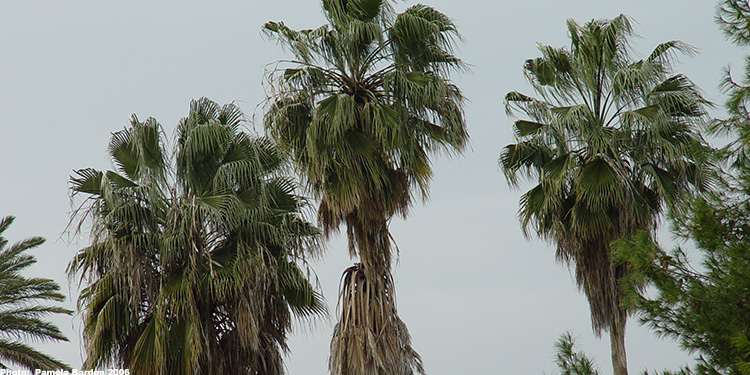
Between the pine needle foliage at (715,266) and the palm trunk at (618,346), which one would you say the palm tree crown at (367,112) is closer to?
the palm trunk at (618,346)

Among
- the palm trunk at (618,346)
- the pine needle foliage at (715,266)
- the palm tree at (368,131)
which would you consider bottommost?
the pine needle foliage at (715,266)

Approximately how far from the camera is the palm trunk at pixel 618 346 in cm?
1631

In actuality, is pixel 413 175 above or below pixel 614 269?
above

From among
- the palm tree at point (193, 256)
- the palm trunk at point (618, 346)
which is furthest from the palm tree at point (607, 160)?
the palm tree at point (193, 256)

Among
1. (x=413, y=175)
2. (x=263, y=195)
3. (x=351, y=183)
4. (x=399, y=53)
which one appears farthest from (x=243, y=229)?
(x=399, y=53)

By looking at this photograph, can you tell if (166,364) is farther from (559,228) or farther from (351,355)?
(559,228)

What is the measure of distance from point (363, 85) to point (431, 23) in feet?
5.69

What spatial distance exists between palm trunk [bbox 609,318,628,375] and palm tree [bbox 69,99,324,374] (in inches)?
210

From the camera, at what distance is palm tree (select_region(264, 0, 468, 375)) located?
640 inches

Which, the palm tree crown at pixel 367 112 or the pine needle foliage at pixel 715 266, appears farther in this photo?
the palm tree crown at pixel 367 112

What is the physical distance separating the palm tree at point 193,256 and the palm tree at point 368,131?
36.5 inches

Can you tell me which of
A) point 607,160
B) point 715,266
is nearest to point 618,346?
point 607,160

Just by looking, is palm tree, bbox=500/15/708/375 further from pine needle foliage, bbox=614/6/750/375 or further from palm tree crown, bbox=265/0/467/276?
pine needle foliage, bbox=614/6/750/375

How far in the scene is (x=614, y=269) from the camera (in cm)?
1666
